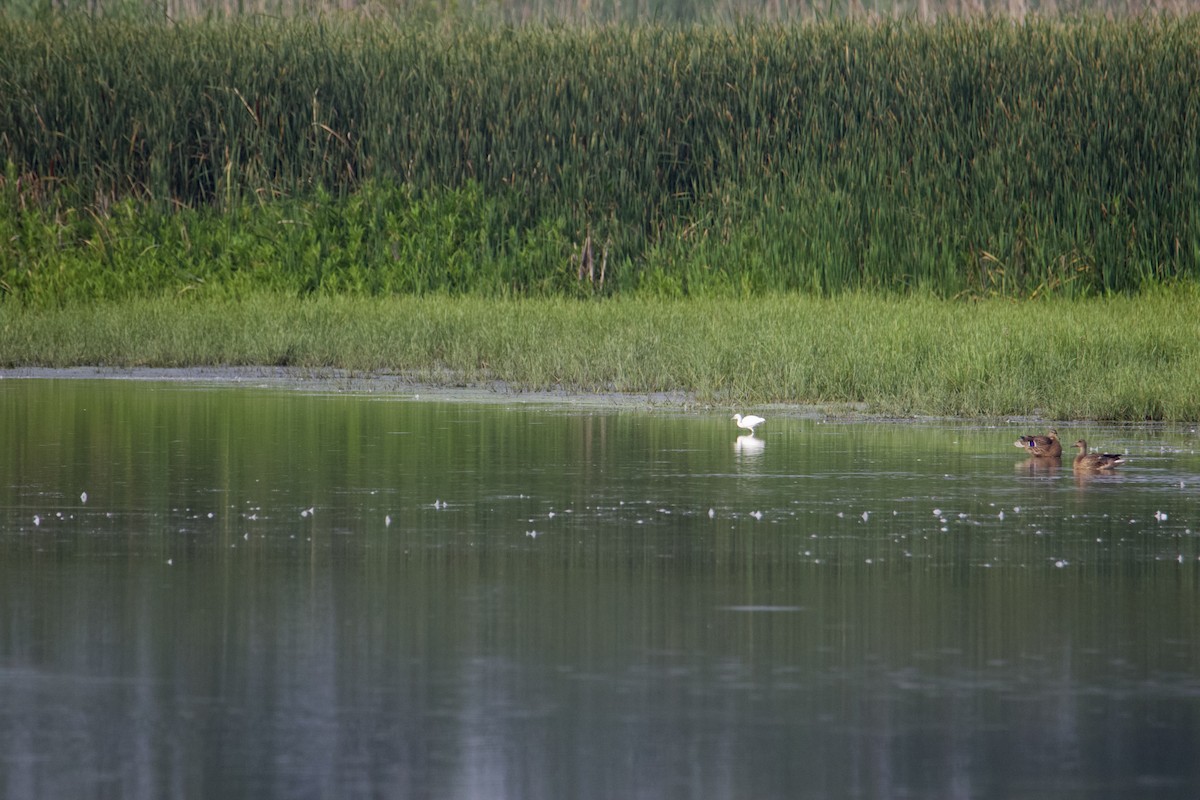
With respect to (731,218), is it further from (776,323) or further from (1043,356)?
(1043,356)

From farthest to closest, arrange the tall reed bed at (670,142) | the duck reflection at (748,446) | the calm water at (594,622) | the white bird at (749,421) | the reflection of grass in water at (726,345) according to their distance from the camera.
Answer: the tall reed bed at (670,142), the reflection of grass in water at (726,345), the white bird at (749,421), the duck reflection at (748,446), the calm water at (594,622)

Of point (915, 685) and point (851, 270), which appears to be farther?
point (851, 270)

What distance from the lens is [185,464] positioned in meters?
10.5

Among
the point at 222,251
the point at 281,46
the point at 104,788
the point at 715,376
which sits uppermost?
the point at 281,46

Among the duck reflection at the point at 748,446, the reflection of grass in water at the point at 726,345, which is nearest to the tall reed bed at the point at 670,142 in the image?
the reflection of grass in water at the point at 726,345

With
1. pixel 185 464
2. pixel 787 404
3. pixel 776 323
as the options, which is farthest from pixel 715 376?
pixel 185 464

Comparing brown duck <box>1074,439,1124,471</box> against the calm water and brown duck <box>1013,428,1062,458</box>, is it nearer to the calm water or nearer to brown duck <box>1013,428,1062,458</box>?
the calm water

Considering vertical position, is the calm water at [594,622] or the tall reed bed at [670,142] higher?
the tall reed bed at [670,142]

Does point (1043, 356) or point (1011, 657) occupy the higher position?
point (1043, 356)

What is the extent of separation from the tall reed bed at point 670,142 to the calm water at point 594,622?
8.66 metres

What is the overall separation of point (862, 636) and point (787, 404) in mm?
7392

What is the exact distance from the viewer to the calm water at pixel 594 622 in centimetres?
488

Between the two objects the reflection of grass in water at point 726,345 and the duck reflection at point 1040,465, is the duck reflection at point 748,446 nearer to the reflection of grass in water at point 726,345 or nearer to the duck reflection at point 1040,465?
the duck reflection at point 1040,465

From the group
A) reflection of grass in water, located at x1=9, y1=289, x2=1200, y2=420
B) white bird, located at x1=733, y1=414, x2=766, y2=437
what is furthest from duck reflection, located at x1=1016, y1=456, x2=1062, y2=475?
reflection of grass in water, located at x1=9, y1=289, x2=1200, y2=420
